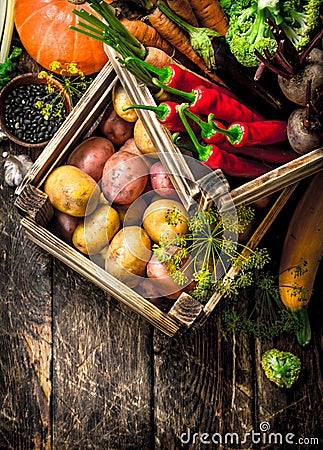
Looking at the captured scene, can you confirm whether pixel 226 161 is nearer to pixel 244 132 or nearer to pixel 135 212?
pixel 244 132

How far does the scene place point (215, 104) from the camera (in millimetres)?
1322

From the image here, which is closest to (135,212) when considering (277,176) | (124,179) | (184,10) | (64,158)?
(124,179)

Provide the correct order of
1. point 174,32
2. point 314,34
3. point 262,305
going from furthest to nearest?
1. point 262,305
2. point 174,32
3. point 314,34

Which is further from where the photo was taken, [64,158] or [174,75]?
[64,158]

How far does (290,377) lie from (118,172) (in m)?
0.61

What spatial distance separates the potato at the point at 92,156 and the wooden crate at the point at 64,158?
0.02m

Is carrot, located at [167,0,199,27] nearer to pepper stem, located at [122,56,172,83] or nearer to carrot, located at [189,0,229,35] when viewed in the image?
carrot, located at [189,0,229,35]

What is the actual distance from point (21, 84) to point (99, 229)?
430mm

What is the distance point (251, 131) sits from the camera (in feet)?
4.32

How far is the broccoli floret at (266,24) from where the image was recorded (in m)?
1.26

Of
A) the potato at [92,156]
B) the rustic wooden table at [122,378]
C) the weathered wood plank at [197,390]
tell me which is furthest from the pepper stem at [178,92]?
the weathered wood plank at [197,390]

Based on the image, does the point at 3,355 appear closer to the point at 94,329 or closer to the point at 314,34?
the point at 94,329

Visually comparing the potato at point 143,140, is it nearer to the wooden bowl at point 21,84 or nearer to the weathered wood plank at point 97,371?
the wooden bowl at point 21,84

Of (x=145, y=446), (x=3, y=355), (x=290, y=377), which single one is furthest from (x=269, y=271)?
(x=3, y=355)
